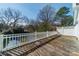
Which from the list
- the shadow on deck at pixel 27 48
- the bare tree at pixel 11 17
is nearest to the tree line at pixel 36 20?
the bare tree at pixel 11 17

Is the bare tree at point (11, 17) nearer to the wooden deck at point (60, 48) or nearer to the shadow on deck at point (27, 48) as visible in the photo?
the shadow on deck at point (27, 48)

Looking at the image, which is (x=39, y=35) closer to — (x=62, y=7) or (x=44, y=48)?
(x=44, y=48)

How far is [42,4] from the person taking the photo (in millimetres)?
1159

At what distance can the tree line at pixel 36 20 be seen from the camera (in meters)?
1.14

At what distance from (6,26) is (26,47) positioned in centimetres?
27

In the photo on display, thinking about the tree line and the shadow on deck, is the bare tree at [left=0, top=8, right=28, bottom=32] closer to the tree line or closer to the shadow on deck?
the tree line

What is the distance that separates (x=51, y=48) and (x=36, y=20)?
0.97 ft

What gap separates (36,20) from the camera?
1149 millimetres

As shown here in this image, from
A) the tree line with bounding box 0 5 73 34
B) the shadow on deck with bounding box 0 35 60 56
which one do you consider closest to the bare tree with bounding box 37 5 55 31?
the tree line with bounding box 0 5 73 34

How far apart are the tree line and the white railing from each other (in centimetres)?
4

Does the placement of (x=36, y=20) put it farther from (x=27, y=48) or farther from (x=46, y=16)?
(x=27, y=48)

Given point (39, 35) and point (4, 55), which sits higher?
point (39, 35)

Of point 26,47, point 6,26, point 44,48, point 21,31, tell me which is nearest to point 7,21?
point 6,26

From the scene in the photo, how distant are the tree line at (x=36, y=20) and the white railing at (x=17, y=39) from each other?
0.04 m
